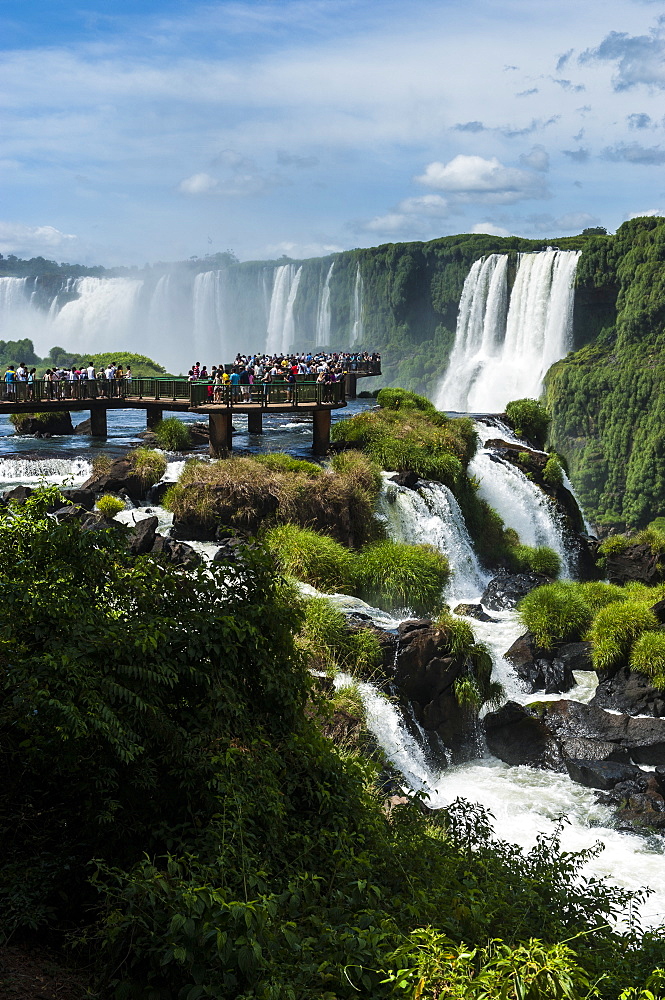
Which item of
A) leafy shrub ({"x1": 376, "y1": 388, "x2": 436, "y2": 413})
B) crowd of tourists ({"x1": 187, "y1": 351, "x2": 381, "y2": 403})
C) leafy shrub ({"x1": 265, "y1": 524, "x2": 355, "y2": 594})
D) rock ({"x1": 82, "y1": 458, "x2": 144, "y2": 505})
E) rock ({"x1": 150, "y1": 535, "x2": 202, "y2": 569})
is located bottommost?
leafy shrub ({"x1": 265, "y1": 524, "x2": 355, "y2": 594})

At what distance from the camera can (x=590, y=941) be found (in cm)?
660

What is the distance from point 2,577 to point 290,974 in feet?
11.1

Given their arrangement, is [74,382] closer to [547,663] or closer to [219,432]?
[219,432]

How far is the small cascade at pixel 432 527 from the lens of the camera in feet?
72.7

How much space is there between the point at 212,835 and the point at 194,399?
65.7 feet

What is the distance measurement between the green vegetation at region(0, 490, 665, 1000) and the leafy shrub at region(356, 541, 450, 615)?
10.4m

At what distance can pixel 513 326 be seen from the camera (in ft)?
249

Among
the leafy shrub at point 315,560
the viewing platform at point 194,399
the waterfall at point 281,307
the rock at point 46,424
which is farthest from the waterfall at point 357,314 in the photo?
the leafy shrub at point 315,560

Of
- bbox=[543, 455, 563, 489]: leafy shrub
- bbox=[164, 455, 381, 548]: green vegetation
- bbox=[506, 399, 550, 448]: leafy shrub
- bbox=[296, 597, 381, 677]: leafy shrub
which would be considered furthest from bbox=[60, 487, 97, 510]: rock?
bbox=[506, 399, 550, 448]: leafy shrub

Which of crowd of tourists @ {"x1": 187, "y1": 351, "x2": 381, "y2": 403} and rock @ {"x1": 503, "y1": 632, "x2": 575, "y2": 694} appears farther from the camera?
crowd of tourists @ {"x1": 187, "y1": 351, "x2": 381, "y2": 403}

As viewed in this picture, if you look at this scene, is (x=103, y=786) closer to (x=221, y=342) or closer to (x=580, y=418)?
(x=580, y=418)

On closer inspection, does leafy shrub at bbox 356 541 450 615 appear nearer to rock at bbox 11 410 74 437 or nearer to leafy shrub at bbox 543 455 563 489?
leafy shrub at bbox 543 455 563 489

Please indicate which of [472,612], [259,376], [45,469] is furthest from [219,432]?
[472,612]

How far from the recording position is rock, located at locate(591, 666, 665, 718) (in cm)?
1698
